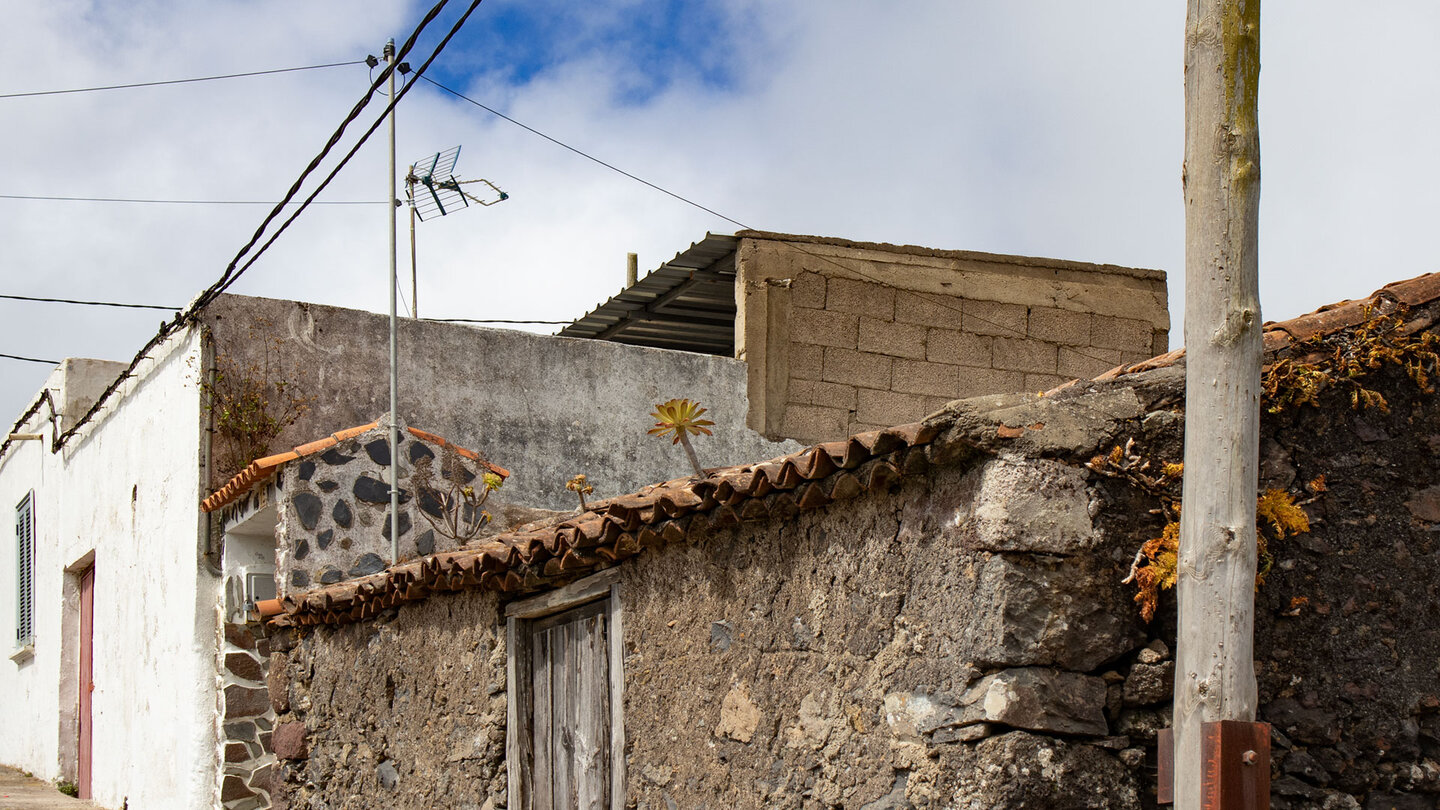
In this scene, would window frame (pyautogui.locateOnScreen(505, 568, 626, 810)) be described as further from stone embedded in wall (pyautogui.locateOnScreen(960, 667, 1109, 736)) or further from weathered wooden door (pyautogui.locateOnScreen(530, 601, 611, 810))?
stone embedded in wall (pyautogui.locateOnScreen(960, 667, 1109, 736))

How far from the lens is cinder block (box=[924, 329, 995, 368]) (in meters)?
10.7

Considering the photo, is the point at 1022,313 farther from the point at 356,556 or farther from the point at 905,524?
the point at 905,524

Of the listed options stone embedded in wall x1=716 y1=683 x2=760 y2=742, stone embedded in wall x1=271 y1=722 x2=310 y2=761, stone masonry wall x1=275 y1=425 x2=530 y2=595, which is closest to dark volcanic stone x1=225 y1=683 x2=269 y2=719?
stone embedded in wall x1=271 y1=722 x2=310 y2=761

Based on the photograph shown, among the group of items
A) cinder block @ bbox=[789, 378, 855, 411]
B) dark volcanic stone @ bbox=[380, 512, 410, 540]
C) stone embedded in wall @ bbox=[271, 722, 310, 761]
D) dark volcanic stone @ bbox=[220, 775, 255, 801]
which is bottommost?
dark volcanic stone @ bbox=[220, 775, 255, 801]

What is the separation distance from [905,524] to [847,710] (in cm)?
59

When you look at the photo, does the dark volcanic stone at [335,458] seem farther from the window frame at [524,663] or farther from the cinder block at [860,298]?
the cinder block at [860,298]

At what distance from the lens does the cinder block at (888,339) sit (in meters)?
10.5

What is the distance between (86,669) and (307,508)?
4911mm

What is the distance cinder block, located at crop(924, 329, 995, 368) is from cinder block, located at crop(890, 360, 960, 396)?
6 centimetres

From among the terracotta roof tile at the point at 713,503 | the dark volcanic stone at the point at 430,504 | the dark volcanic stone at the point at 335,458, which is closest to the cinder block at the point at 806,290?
the dark volcanic stone at the point at 430,504

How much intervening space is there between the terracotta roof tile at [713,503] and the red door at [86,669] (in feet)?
18.7

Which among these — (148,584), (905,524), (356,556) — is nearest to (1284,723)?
(905,524)

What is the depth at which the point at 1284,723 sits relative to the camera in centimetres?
419

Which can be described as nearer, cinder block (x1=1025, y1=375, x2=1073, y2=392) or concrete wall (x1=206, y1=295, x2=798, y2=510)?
concrete wall (x1=206, y1=295, x2=798, y2=510)
